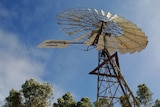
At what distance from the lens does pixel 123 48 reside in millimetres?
21875

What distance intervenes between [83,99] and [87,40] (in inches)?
975

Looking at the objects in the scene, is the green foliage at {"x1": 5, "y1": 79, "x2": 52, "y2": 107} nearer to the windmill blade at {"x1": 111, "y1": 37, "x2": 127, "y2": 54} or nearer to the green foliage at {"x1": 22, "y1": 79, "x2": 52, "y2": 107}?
the green foliage at {"x1": 22, "y1": 79, "x2": 52, "y2": 107}

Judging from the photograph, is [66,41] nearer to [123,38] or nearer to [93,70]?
[93,70]

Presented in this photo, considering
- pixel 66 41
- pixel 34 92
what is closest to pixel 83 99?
pixel 34 92

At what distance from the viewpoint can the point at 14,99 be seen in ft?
126

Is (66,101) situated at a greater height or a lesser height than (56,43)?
greater

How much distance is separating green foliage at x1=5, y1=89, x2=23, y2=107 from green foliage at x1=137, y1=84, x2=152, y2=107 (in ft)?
63.2

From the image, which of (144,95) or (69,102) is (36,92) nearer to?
(69,102)

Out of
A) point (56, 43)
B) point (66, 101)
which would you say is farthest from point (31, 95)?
point (56, 43)

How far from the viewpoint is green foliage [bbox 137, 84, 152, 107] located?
136 feet

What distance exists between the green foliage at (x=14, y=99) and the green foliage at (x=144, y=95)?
1926cm

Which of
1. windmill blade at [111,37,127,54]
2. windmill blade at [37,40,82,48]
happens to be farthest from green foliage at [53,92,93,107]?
windmill blade at [111,37,127,54]

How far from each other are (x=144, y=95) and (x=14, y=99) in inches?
822

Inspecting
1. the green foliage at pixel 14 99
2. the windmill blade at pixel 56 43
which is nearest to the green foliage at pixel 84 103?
the green foliage at pixel 14 99
